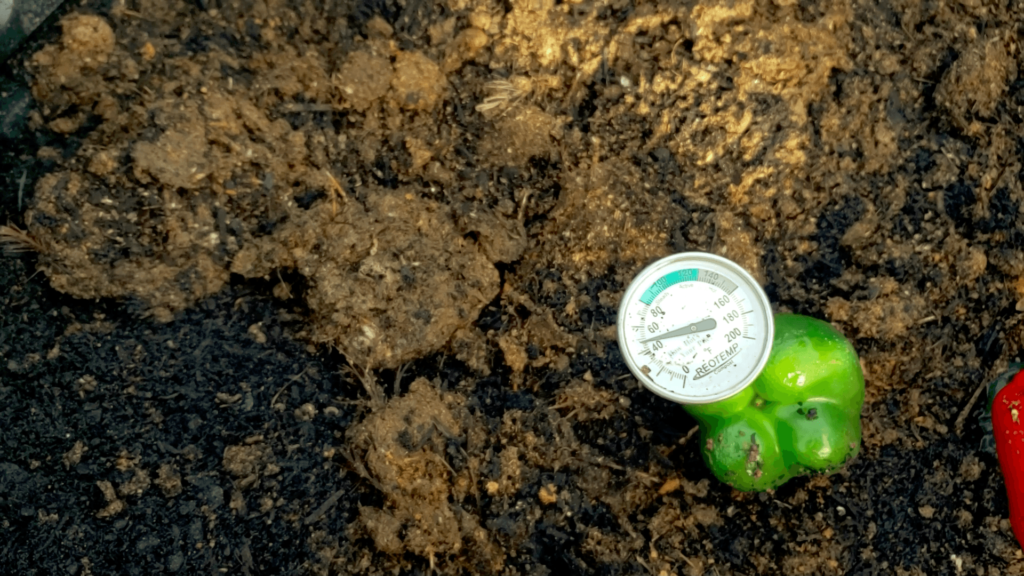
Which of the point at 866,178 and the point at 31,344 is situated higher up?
the point at 866,178

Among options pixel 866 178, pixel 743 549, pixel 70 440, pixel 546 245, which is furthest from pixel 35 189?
pixel 866 178

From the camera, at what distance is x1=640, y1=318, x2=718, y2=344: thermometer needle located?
230 centimetres

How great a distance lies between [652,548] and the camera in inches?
101

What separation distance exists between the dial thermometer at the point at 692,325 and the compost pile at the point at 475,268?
40cm

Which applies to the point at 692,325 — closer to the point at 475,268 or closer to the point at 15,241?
the point at 475,268

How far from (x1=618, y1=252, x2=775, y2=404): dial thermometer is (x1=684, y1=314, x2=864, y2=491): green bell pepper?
0.40 feet

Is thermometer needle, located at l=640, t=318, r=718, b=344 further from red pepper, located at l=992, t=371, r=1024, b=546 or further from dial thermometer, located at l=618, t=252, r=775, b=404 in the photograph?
red pepper, located at l=992, t=371, r=1024, b=546

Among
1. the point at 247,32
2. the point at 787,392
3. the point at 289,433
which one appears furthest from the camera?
the point at 247,32

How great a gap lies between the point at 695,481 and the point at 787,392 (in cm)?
48

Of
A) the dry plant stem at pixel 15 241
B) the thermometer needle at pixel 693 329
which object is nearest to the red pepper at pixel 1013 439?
the thermometer needle at pixel 693 329

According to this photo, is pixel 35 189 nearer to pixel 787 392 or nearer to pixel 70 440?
pixel 70 440

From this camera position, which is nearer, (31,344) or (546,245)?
(31,344)

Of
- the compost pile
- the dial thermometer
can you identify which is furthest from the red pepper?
the dial thermometer

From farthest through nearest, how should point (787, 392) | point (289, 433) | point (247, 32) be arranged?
point (247, 32), point (289, 433), point (787, 392)
